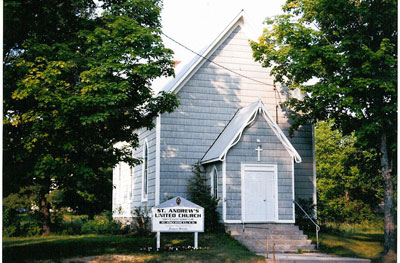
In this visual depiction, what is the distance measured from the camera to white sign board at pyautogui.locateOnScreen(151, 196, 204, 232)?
Result: 55.4ft

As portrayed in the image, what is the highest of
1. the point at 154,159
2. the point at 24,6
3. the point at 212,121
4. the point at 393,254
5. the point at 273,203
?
the point at 24,6

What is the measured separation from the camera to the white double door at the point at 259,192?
2022cm

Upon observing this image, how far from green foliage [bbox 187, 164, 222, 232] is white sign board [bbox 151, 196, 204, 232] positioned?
262 centimetres

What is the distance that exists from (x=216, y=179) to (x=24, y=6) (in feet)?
35.2

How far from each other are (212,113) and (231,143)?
3525 mm

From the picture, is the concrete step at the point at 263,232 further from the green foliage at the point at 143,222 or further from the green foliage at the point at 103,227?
the green foliage at the point at 103,227

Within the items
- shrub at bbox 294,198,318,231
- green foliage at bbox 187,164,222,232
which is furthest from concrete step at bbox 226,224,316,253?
shrub at bbox 294,198,318,231

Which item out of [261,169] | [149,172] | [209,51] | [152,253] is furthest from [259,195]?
[209,51]

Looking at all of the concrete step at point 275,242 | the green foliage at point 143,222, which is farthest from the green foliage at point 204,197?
the green foliage at point 143,222

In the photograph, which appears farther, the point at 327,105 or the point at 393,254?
the point at 327,105

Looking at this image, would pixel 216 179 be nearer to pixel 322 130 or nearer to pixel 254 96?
pixel 254 96

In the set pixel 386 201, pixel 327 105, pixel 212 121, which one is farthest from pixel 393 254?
pixel 212 121

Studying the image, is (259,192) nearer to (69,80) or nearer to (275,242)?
(275,242)

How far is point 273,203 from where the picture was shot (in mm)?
20500
